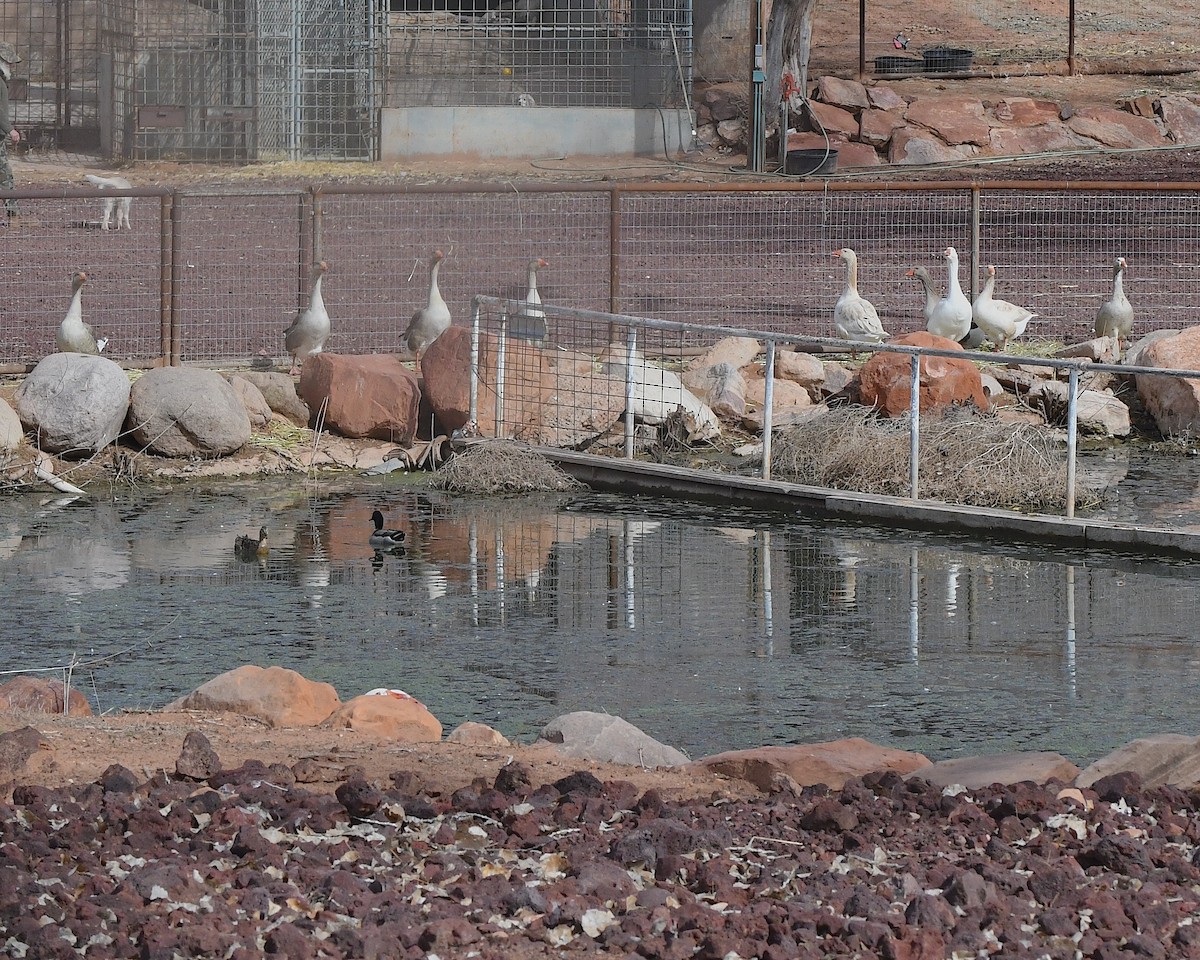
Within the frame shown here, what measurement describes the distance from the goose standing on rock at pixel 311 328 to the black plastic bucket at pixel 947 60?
20.1m

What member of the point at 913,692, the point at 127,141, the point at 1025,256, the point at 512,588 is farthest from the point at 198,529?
the point at 127,141

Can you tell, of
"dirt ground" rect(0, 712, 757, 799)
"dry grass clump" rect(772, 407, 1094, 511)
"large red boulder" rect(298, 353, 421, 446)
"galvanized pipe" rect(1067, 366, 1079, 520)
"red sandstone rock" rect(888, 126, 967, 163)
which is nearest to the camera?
"dirt ground" rect(0, 712, 757, 799)

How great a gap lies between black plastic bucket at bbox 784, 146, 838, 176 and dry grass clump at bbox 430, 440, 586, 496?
14847 mm

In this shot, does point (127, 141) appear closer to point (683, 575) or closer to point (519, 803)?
point (683, 575)

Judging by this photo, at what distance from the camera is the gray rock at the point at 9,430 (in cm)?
1168

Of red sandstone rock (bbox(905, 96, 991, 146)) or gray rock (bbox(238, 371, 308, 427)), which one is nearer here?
gray rock (bbox(238, 371, 308, 427))

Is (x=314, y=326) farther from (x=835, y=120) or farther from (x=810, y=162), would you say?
(x=835, y=120)

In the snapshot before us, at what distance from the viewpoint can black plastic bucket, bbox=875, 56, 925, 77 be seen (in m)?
31.3

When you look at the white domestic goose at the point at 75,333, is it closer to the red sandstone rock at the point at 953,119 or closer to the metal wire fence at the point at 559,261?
the metal wire fence at the point at 559,261

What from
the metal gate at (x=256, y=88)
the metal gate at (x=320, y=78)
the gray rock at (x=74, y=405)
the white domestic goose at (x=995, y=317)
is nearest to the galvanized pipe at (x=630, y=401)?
the gray rock at (x=74, y=405)

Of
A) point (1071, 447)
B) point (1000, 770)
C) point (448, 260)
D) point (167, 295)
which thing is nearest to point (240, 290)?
point (448, 260)

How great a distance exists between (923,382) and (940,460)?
5.16 ft

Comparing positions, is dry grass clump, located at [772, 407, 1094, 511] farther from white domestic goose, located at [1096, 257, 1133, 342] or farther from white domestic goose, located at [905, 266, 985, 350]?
white domestic goose, located at [1096, 257, 1133, 342]

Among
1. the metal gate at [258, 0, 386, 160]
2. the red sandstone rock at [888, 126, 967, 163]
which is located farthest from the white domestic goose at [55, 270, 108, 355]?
the red sandstone rock at [888, 126, 967, 163]
